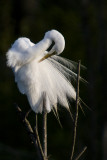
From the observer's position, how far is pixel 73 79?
263 cm

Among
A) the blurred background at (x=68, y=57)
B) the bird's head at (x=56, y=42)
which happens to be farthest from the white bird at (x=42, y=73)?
the blurred background at (x=68, y=57)

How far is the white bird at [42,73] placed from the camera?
8.41 ft

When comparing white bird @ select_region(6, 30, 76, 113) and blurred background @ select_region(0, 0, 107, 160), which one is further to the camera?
blurred background @ select_region(0, 0, 107, 160)

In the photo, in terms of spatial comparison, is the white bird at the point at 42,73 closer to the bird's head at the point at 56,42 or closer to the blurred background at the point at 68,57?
the bird's head at the point at 56,42

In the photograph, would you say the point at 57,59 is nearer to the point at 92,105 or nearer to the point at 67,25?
the point at 92,105

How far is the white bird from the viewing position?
2564 mm

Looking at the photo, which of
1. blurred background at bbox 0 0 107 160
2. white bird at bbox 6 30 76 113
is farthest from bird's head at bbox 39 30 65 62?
blurred background at bbox 0 0 107 160

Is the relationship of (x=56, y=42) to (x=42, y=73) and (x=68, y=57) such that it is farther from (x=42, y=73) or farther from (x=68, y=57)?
(x=68, y=57)

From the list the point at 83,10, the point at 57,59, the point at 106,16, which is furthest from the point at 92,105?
the point at 57,59

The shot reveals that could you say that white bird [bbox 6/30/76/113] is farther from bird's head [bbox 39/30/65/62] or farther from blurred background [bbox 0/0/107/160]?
blurred background [bbox 0/0/107/160]

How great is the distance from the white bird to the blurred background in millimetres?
3390

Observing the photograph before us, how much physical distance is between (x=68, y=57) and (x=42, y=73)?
179 inches

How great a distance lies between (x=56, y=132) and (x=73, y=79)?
4.68m

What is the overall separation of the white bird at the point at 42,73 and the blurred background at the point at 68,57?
11.1ft
